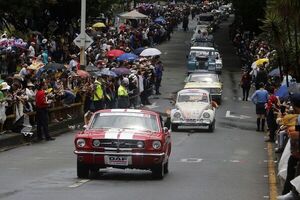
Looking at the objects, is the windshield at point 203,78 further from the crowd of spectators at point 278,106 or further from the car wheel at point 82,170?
the car wheel at point 82,170

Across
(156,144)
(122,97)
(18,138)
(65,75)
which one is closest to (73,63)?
(122,97)

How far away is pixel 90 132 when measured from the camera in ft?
66.3

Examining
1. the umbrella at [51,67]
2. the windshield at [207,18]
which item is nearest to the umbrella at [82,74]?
the umbrella at [51,67]

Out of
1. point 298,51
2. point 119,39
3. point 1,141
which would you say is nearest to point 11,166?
point 1,141

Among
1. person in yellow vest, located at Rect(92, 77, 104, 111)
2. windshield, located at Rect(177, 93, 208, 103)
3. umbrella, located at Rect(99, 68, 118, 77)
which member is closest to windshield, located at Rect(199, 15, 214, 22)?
umbrella, located at Rect(99, 68, 118, 77)

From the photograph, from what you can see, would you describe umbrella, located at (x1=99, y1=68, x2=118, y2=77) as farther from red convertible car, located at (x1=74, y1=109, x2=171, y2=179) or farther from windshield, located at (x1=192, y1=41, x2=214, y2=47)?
windshield, located at (x1=192, y1=41, x2=214, y2=47)

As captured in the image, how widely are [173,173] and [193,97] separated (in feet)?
52.9

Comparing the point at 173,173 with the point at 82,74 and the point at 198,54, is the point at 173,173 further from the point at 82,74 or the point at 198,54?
the point at 198,54

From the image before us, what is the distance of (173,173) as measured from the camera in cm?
2192

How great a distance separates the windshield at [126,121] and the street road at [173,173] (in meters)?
1.10

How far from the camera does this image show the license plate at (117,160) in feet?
64.2

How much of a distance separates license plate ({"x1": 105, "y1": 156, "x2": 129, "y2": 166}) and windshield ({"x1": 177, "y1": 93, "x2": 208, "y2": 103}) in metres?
18.1

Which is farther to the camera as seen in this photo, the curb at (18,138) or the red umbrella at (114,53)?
the red umbrella at (114,53)

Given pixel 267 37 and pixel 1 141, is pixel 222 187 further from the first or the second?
pixel 1 141
